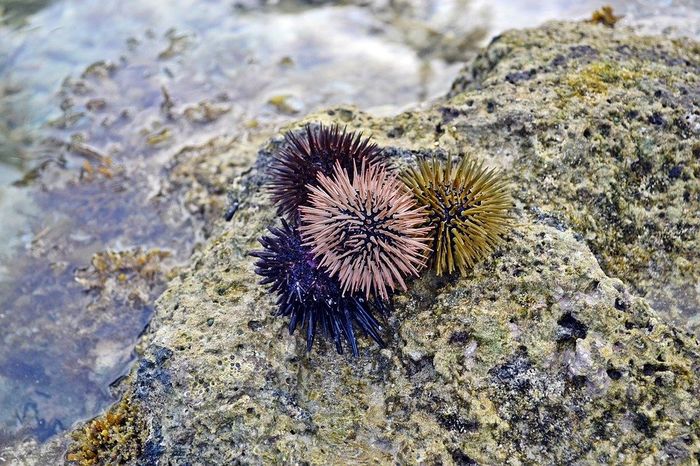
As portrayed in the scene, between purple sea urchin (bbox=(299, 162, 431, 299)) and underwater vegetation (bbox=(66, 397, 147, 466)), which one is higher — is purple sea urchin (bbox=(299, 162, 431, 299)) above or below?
above

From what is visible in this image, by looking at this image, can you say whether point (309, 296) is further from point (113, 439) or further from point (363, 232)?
point (113, 439)

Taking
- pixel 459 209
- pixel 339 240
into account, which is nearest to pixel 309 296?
pixel 339 240

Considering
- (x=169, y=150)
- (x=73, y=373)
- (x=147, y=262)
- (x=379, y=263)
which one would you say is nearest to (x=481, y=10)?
(x=169, y=150)

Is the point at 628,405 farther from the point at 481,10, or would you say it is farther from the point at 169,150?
the point at 481,10

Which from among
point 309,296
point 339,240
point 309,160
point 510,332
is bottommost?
point 510,332

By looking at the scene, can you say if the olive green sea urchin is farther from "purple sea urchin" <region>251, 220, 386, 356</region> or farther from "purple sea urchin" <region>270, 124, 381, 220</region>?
"purple sea urchin" <region>251, 220, 386, 356</region>

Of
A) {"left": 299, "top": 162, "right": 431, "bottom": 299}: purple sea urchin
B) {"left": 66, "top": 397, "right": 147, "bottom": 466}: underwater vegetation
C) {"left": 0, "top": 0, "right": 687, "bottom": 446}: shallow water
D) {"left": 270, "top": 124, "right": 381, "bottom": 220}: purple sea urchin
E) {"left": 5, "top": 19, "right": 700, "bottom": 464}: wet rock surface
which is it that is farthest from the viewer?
{"left": 0, "top": 0, "right": 687, "bottom": 446}: shallow water

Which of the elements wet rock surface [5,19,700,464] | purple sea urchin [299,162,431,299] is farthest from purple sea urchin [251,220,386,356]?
wet rock surface [5,19,700,464]

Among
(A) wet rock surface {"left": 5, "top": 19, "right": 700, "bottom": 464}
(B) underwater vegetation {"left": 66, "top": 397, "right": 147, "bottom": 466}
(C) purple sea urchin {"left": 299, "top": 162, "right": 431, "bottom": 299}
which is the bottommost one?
(B) underwater vegetation {"left": 66, "top": 397, "right": 147, "bottom": 466}
